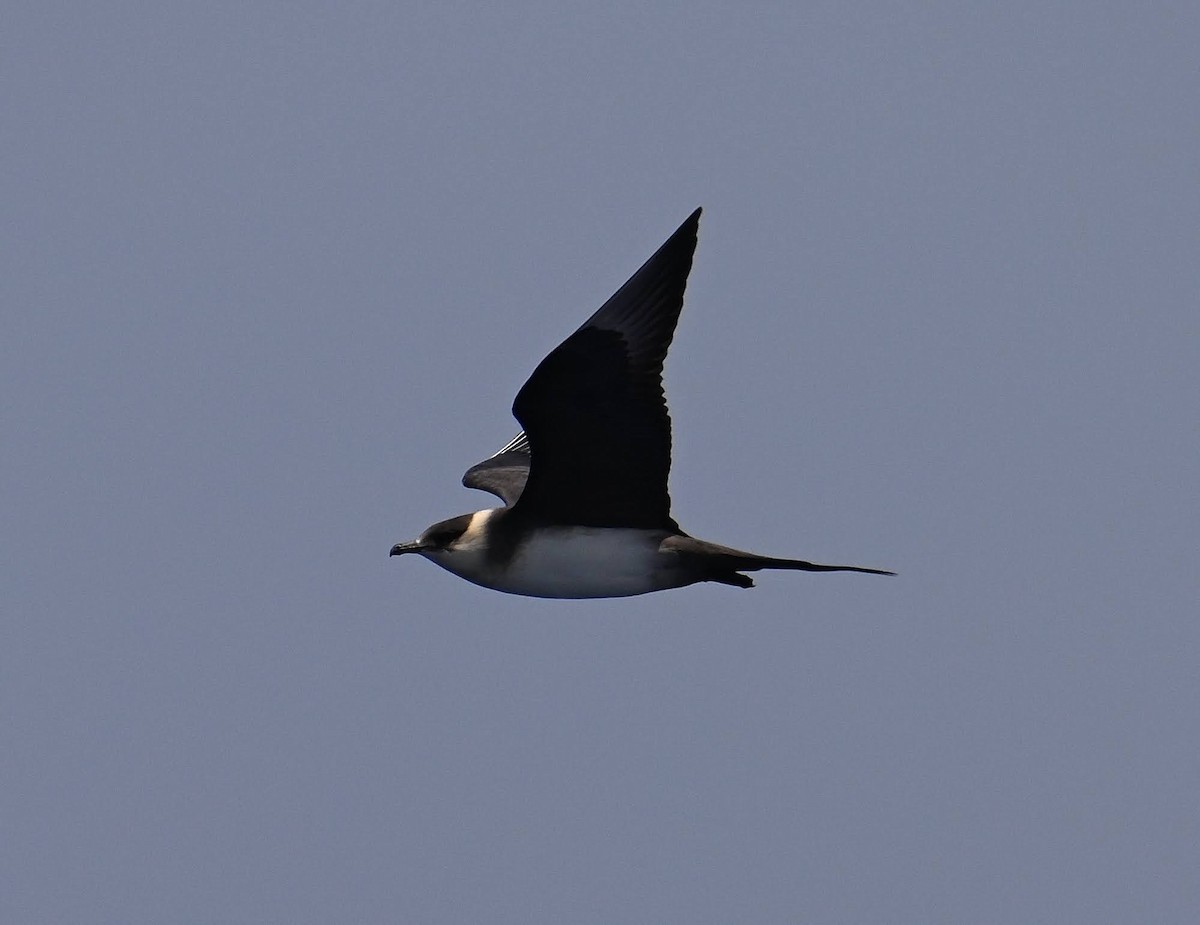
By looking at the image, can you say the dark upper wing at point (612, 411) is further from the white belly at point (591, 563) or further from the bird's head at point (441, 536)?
the bird's head at point (441, 536)

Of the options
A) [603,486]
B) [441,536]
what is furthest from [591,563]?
[441,536]

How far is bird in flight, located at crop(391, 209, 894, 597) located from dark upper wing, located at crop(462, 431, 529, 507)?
1.40 meters

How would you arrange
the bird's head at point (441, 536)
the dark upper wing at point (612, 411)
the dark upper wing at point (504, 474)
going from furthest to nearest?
the dark upper wing at point (504, 474) < the bird's head at point (441, 536) < the dark upper wing at point (612, 411)

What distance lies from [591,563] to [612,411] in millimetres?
1176

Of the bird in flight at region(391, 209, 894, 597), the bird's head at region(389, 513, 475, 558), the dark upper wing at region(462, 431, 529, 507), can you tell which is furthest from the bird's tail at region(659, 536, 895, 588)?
the dark upper wing at region(462, 431, 529, 507)

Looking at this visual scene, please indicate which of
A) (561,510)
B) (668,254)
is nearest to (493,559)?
(561,510)

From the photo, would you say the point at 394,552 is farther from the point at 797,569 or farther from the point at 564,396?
the point at 797,569

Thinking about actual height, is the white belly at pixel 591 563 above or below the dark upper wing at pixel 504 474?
below

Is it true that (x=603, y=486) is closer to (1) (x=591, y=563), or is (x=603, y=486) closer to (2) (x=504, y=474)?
(1) (x=591, y=563)

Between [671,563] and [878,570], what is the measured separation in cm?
140

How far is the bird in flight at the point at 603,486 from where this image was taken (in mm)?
11125

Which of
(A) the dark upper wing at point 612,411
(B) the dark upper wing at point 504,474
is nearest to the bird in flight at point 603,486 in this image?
(A) the dark upper wing at point 612,411

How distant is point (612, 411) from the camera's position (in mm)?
11414

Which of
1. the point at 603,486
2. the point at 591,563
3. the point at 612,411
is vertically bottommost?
the point at 591,563
